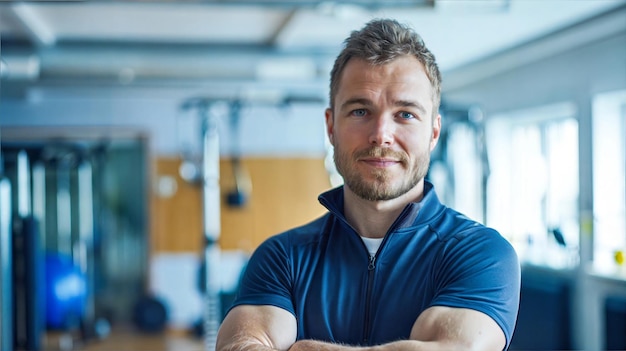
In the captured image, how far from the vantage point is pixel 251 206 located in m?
8.95

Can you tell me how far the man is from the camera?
5.00ft

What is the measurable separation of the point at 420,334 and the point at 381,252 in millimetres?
210

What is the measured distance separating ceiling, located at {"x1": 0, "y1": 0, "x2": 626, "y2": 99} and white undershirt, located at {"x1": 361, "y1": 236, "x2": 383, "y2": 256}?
11.1ft

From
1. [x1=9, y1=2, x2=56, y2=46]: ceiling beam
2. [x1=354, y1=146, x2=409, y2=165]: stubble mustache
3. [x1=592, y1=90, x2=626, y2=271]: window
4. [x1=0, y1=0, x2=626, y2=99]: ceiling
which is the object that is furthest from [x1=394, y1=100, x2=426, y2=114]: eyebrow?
[x1=592, y1=90, x2=626, y2=271]: window

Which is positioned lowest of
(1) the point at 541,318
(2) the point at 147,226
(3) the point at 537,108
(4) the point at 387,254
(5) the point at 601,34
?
(1) the point at 541,318

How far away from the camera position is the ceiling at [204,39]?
16.8 feet

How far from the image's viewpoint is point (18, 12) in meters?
4.97

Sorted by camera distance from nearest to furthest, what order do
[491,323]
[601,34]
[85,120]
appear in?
[491,323], [601,34], [85,120]

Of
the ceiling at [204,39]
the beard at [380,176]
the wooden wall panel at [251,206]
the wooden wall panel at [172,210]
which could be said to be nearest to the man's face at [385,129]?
the beard at [380,176]

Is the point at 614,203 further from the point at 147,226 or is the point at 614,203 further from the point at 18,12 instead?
the point at 147,226

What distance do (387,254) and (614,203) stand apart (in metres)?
4.59

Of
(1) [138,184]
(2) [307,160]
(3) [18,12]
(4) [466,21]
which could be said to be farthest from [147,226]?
(4) [466,21]

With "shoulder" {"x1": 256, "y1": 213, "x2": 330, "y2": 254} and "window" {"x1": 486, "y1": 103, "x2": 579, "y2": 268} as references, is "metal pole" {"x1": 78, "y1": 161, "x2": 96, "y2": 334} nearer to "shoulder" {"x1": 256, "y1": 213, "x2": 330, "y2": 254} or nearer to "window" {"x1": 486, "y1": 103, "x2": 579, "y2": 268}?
"window" {"x1": 486, "y1": 103, "x2": 579, "y2": 268}

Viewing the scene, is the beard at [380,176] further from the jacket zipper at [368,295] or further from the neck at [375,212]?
the jacket zipper at [368,295]
